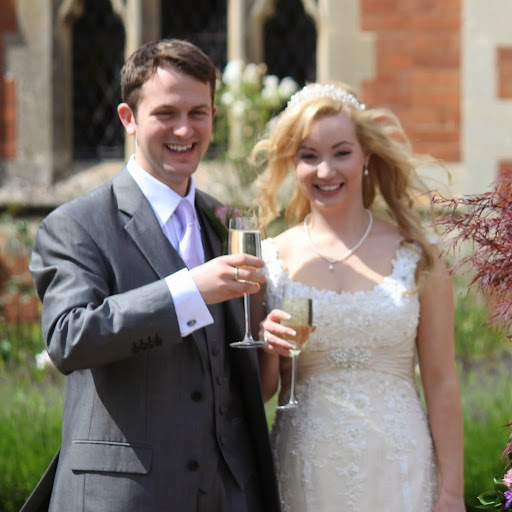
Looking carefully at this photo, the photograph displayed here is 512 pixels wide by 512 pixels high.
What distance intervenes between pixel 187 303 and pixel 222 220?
471mm

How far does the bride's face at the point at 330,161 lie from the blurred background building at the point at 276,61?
14.0 ft

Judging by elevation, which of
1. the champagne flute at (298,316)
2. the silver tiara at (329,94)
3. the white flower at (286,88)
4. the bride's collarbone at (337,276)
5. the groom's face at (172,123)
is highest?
the white flower at (286,88)

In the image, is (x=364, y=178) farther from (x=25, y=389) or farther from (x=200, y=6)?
(x=200, y=6)

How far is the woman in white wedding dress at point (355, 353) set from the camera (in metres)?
3.31

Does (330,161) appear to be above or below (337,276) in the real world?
above

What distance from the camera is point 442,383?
335 centimetres

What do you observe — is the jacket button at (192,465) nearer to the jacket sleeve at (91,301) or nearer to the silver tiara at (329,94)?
the jacket sleeve at (91,301)

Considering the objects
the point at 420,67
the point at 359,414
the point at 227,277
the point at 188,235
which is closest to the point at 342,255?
the point at 359,414

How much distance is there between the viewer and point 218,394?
2.90m

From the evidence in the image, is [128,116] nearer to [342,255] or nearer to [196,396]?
[196,396]

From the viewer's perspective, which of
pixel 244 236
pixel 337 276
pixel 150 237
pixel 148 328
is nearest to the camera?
pixel 148 328

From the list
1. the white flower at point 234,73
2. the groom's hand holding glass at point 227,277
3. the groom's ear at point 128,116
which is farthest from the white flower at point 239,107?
the groom's hand holding glass at point 227,277

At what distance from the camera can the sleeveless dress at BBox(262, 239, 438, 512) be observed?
10.8 feet

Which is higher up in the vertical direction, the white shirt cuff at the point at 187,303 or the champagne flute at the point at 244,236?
the champagne flute at the point at 244,236
